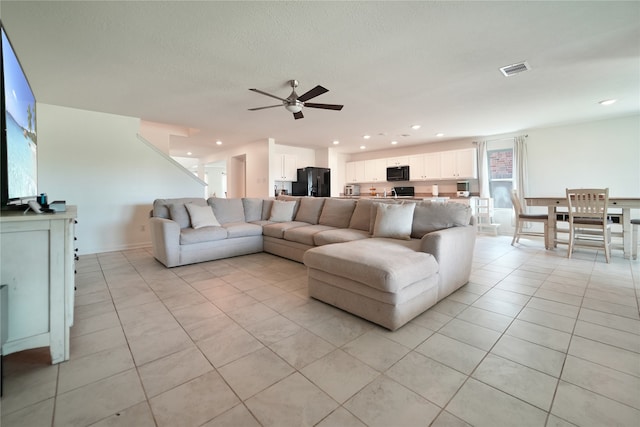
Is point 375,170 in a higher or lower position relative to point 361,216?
higher

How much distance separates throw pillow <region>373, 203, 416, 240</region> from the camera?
288 cm

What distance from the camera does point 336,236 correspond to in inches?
127

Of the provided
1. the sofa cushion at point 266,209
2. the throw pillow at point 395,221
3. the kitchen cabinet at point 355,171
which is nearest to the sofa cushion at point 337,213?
the throw pillow at point 395,221

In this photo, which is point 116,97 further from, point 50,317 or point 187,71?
point 50,317

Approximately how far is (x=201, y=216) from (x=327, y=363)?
3.10m

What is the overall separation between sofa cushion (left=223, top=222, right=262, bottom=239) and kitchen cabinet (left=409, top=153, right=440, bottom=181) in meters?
5.00

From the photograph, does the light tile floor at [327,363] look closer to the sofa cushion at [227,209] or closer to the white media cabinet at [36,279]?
the white media cabinet at [36,279]

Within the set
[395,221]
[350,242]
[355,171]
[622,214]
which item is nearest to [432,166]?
[355,171]

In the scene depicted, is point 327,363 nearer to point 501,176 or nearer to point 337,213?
point 337,213

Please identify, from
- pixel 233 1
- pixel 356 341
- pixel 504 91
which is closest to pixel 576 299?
pixel 356 341

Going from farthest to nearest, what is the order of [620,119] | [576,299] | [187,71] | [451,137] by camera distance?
[451,137]
[620,119]
[187,71]
[576,299]

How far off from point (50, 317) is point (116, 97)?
3.42 metres

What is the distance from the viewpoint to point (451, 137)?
660cm

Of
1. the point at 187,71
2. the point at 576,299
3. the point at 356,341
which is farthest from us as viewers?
the point at 187,71
